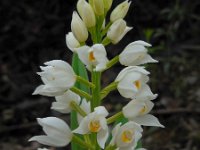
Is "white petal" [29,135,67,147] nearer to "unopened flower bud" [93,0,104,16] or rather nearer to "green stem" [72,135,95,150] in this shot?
"green stem" [72,135,95,150]

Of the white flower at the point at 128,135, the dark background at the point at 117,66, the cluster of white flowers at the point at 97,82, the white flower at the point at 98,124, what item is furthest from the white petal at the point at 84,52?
the dark background at the point at 117,66

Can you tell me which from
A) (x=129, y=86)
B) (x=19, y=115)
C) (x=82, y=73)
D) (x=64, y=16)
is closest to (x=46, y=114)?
(x=19, y=115)

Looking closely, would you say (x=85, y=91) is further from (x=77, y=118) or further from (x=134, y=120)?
(x=134, y=120)

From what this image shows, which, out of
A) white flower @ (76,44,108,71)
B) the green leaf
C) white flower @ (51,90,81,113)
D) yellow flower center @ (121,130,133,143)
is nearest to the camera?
white flower @ (76,44,108,71)

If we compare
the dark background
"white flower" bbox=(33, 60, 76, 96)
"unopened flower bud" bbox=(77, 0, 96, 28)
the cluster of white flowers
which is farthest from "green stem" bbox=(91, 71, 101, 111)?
the dark background

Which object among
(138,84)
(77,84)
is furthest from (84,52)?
(77,84)

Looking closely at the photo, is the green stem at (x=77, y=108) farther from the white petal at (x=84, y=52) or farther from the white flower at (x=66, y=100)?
the white petal at (x=84, y=52)
